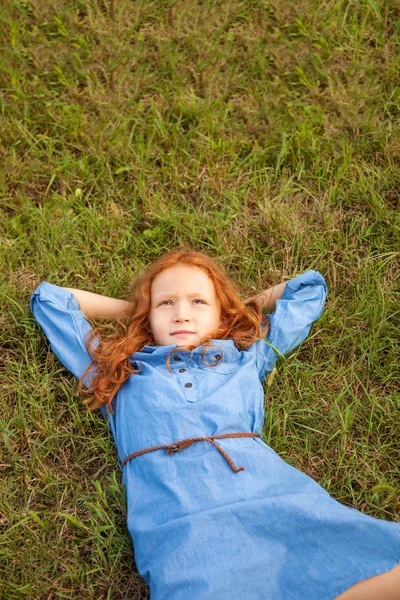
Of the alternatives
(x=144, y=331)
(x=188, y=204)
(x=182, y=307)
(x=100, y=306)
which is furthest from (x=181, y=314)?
(x=188, y=204)

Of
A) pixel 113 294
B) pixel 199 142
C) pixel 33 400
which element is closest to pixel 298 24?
pixel 199 142

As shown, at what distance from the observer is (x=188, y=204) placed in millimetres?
3654

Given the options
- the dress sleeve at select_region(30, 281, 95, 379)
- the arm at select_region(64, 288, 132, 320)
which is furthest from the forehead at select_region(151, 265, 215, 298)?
the dress sleeve at select_region(30, 281, 95, 379)

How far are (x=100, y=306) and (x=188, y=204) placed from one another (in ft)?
2.95

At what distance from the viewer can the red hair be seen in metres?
2.87

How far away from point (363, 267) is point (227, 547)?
184cm

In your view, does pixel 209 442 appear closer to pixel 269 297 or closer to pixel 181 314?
pixel 181 314

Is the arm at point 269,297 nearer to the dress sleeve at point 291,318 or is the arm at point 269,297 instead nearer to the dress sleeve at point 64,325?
the dress sleeve at point 291,318

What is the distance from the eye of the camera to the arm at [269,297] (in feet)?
10.7

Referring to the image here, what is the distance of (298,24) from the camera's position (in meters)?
4.13

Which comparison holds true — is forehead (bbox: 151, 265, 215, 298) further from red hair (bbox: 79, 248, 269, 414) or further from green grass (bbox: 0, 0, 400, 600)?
green grass (bbox: 0, 0, 400, 600)

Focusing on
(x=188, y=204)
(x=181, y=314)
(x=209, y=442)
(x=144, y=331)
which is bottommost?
(x=209, y=442)

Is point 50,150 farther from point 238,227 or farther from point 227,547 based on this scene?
point 227,547

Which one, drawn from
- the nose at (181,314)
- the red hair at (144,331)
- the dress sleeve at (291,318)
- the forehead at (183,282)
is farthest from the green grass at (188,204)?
the nose at (181,314)
